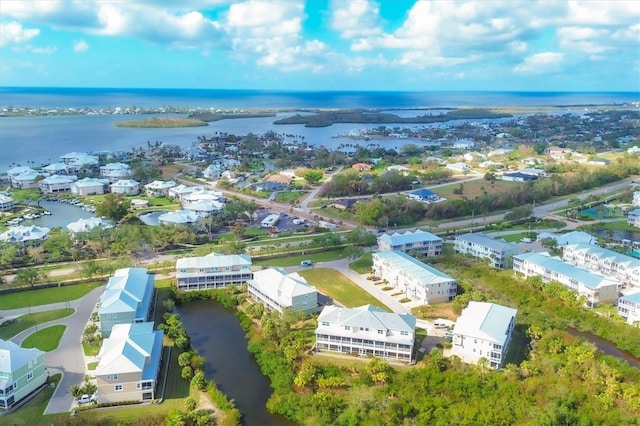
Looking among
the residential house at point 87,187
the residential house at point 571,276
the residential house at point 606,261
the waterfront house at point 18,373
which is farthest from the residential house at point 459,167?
the waterfront house at point 18,373

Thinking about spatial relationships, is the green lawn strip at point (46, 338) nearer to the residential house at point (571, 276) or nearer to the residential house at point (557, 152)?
the residential house at point (571, 276)

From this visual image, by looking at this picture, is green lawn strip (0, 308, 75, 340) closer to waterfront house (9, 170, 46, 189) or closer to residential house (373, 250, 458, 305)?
residential house (373, 250, 458, 305)

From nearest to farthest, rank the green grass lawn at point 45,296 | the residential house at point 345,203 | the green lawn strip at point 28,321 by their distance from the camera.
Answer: the green lawn strip at point 28,321, the green grass lawn at point 45,296, the residential house at point 345,203

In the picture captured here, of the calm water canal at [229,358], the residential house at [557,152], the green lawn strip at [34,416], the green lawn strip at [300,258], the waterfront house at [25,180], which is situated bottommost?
the calm water canal at [229,358]

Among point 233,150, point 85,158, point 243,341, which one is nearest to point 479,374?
point 243,341

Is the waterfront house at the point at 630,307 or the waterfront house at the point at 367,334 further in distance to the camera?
the waterfront house at the point at 630,307

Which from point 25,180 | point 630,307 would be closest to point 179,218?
point 25,180

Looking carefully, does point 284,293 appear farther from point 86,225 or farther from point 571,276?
point 86,225
